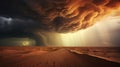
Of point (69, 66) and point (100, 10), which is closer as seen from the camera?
point (69, 66)

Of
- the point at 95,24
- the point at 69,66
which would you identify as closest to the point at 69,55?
the point at 69,66

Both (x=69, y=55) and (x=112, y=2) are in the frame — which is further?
(x=112, y=2)

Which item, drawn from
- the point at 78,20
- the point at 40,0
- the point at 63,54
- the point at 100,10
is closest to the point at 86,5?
the point at 100,10

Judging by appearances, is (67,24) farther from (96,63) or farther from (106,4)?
(96,63)

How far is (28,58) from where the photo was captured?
12203 mm

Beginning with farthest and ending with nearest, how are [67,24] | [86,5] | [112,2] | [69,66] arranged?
[67,24] → [86,5] → [112,2] → [69,66]

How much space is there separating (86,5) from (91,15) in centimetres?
155

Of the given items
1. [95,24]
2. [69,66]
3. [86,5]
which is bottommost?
[69,66]

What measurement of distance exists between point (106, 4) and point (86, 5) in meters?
1.51

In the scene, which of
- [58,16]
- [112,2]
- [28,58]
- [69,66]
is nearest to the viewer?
[69,66]

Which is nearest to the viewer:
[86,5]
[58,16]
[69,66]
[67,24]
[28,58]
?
[69,66]

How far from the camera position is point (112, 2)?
14.2m

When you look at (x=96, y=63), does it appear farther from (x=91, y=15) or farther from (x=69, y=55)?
(x=91, y=15)

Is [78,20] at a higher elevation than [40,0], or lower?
lower
